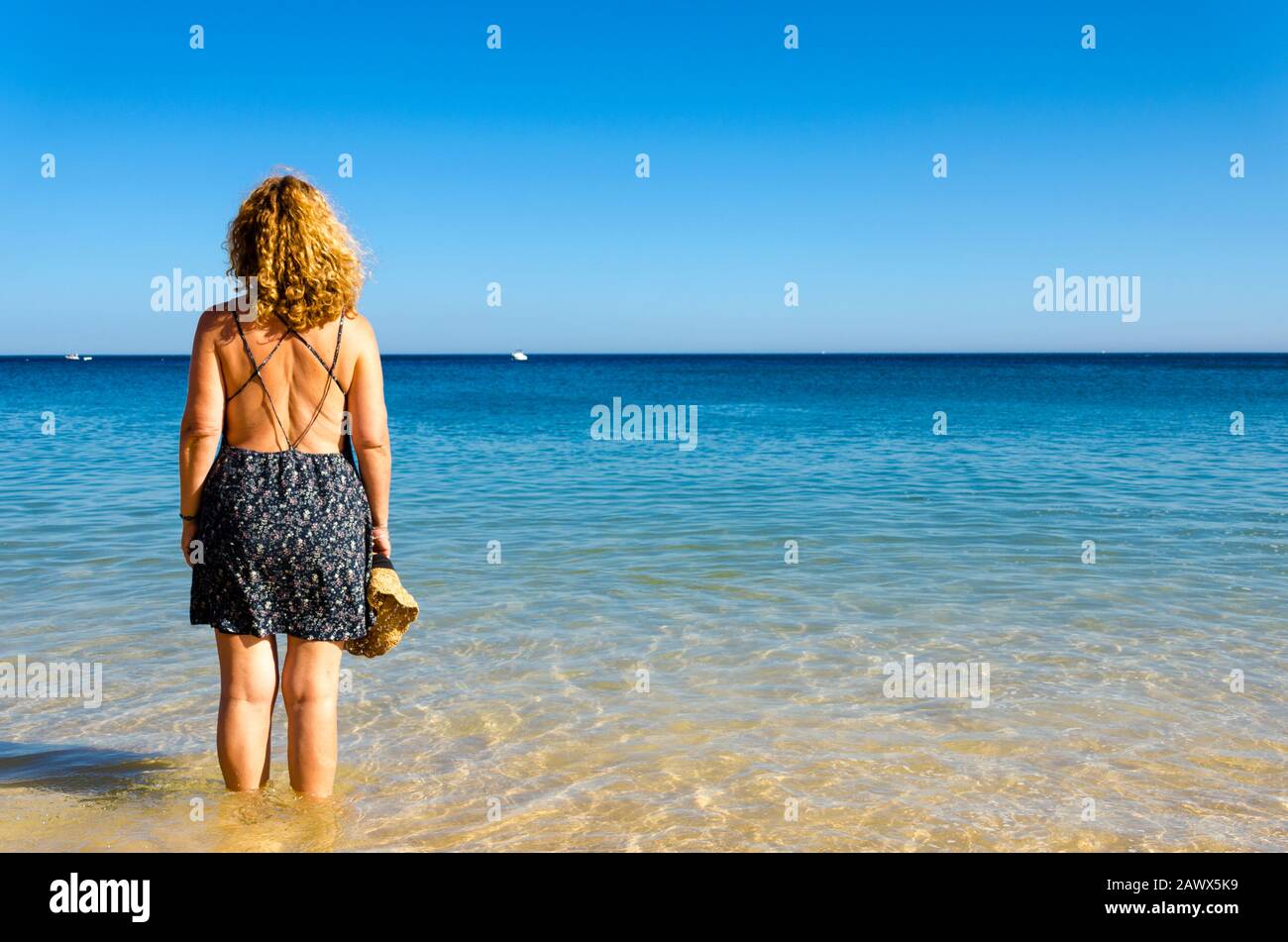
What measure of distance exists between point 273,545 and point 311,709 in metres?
0.68

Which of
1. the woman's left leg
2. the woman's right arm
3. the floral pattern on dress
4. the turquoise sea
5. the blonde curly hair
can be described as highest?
the blonde curly hair

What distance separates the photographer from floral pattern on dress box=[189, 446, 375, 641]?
3406 mm

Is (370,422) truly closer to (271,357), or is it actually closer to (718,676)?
(271,357)

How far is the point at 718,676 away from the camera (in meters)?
5.77

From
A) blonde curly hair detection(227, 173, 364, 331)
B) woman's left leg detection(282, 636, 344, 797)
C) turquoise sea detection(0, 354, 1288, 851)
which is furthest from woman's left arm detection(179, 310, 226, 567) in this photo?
turquoise sea detection(0, 354, 1288, 851)

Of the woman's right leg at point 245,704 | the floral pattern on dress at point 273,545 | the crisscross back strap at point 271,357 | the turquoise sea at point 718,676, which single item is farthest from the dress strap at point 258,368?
the turquoise sea at point 718,676

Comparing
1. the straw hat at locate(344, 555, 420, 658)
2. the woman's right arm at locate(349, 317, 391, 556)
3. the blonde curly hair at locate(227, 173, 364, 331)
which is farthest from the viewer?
the straw hat at locate(344, 555, 420, 658)

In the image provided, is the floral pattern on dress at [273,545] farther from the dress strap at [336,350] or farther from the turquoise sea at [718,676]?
the turquoise sea at [718,676]

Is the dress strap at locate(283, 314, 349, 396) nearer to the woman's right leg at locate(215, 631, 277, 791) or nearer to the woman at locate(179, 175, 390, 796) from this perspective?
the woman at locate(179, 175, 390, 796)

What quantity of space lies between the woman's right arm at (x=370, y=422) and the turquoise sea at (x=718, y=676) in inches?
51.8

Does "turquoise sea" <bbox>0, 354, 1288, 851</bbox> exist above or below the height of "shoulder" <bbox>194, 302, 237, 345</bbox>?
below

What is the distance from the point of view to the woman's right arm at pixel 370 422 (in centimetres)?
350

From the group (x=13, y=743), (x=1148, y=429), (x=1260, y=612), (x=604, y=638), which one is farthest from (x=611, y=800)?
(x=1148, y=429)
